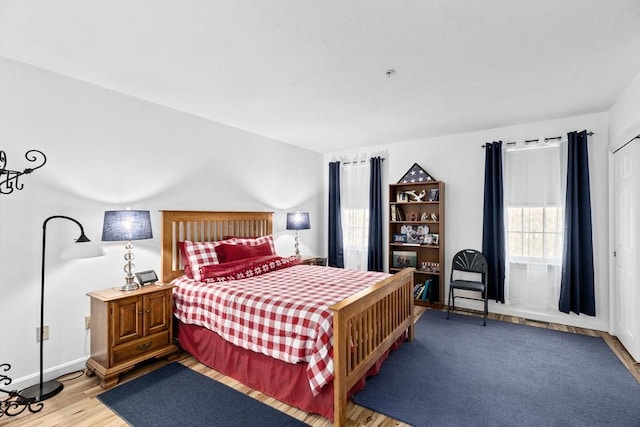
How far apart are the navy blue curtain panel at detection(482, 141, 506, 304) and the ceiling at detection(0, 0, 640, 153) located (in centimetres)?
78

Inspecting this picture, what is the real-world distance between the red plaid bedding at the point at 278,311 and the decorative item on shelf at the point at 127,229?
0.49 metres

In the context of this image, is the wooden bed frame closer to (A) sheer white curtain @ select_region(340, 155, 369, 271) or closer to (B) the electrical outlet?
(B) the electrical outlet

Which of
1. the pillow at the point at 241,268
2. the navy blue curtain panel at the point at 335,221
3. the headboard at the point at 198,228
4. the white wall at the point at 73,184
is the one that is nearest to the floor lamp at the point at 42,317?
the white wall at the point at 73,184

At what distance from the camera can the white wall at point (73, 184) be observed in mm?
2439

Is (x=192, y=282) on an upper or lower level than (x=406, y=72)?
lower

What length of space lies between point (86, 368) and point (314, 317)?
225 centimetres

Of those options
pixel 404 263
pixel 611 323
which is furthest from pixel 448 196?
pixel 611 323

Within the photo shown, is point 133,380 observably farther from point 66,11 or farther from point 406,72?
point 406,72

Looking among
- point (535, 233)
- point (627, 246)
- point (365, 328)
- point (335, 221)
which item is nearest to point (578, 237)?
point (535, 233)

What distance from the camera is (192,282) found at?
123 inches

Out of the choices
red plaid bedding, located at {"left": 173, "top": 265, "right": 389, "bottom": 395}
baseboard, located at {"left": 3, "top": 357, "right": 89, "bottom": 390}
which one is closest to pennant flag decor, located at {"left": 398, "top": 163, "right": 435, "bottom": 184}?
red plaid bedding, located at {"left": 173, "top": 265, "right": 389, "bottom": 395}

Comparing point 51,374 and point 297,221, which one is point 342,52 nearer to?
point 297,221

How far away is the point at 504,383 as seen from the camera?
99.3 inches

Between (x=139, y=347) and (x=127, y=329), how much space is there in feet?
0.69
